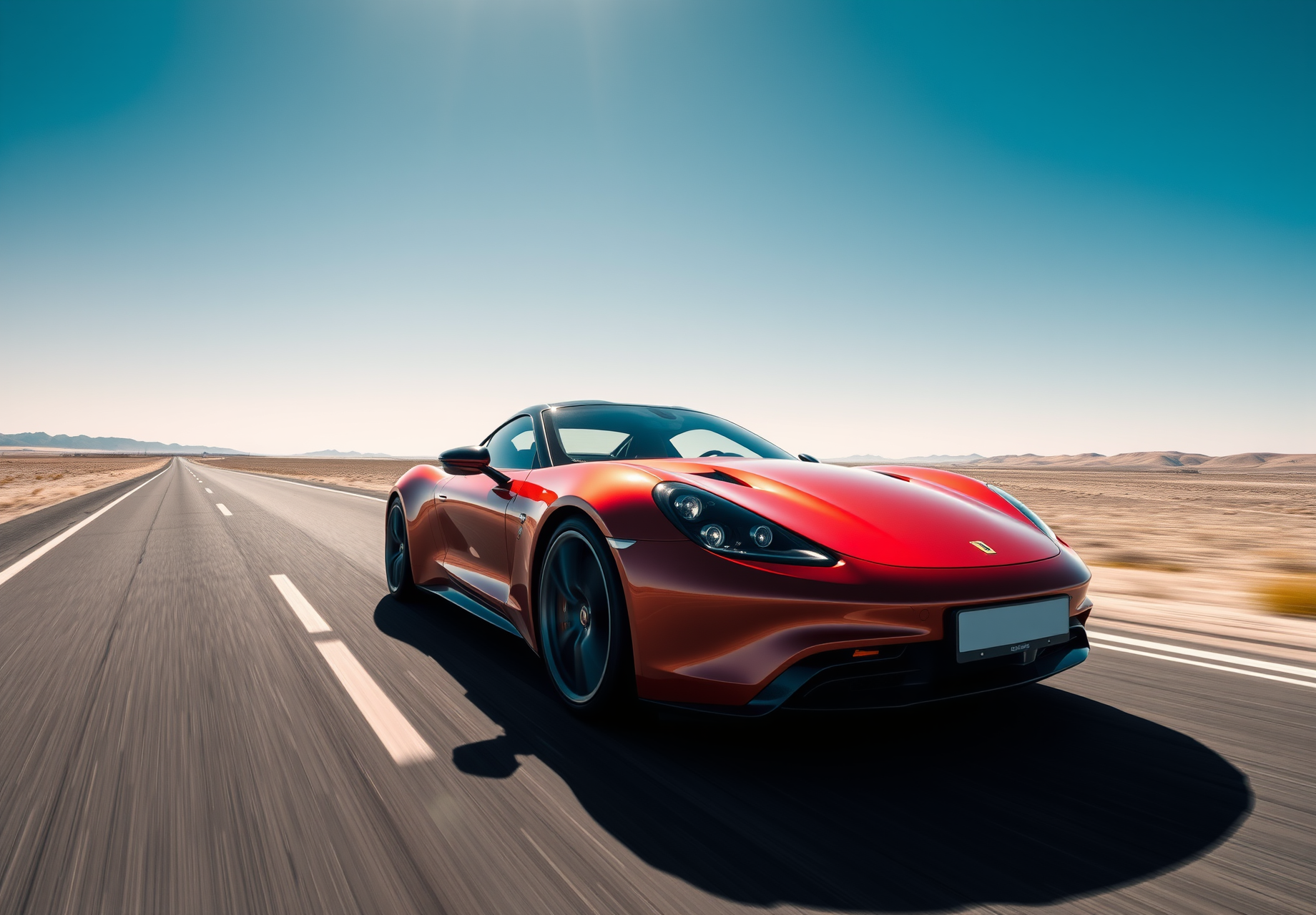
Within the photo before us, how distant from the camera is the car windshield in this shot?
3.86 meters

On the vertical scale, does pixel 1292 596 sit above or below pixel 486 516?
below

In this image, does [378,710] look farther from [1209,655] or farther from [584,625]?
[1209,655]

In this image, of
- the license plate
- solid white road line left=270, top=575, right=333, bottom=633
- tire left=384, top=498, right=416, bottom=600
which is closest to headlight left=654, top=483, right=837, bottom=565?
the license plate

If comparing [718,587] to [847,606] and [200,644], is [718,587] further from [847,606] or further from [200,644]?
[200,644]

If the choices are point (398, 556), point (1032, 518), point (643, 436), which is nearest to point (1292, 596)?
point (1032, 518)

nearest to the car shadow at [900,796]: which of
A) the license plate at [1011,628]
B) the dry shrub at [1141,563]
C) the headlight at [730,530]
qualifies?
the license plate at [1011,628]

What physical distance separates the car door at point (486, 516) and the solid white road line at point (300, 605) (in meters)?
0.83

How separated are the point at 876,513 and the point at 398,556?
369cm

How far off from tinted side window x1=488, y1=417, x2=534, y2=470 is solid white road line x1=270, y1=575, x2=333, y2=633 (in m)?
1.37

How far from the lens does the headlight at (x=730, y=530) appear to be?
92.8 inches

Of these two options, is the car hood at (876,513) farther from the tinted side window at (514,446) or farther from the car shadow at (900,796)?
the tinted side window at (514,446)

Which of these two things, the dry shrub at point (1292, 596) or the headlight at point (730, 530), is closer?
the headlight at point (730, 530)

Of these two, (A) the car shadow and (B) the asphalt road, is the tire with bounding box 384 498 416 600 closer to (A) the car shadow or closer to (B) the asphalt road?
(B) the asphalt road

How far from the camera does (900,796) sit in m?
2.13
